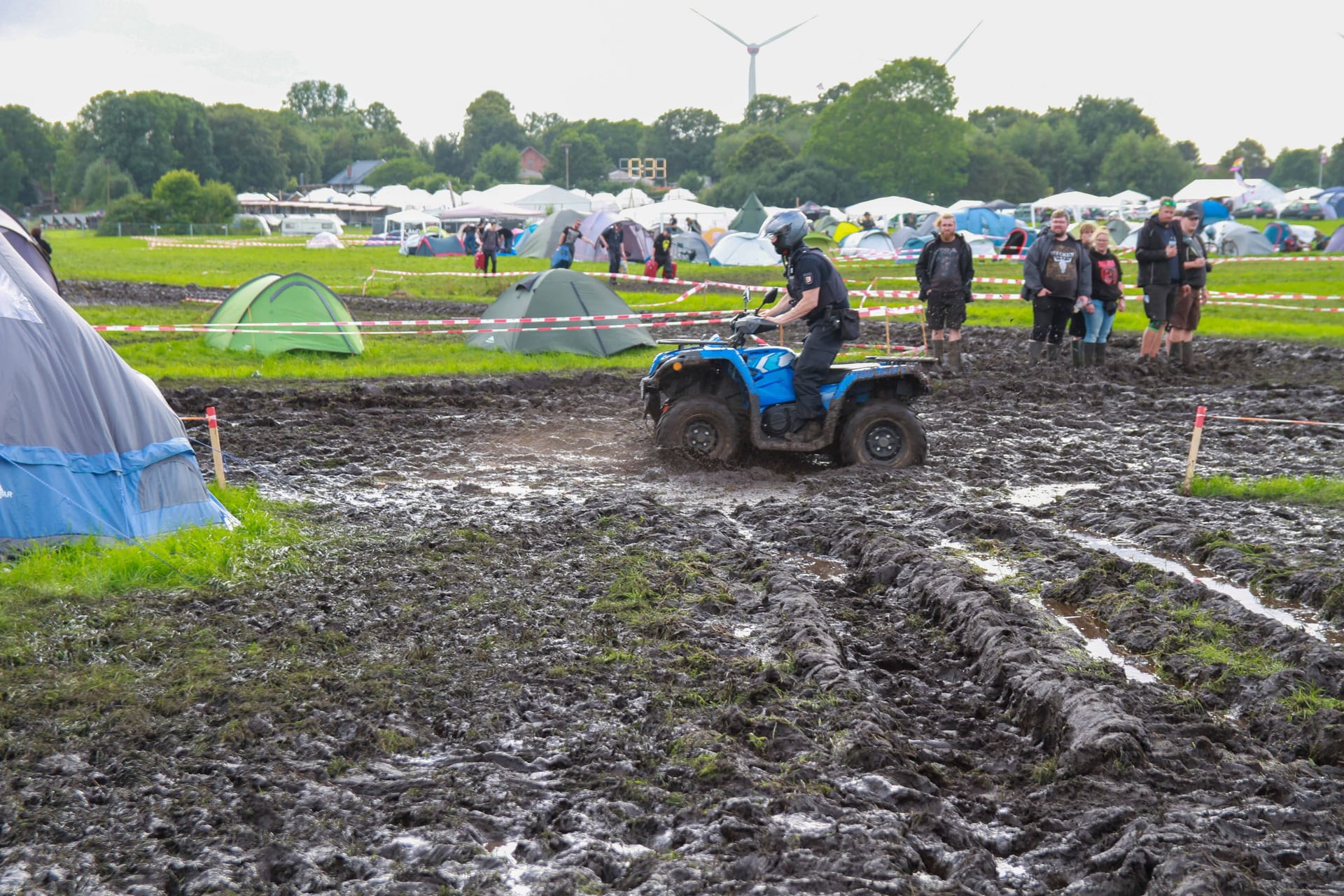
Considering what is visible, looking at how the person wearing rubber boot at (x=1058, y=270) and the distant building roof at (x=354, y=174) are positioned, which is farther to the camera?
the distant building roof at (x=354, y=174)

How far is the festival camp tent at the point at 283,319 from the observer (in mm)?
17244

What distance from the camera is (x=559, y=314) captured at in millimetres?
17828

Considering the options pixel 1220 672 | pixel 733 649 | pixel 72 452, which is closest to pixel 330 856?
pixel 733 649

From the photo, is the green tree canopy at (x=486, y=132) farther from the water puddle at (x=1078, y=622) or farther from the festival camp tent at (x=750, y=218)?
the water puddle at (x=1078, y=622)

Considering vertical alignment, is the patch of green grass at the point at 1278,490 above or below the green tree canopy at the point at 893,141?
below

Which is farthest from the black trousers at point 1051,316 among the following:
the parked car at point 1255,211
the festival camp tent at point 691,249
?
the parked car at point 1255,211

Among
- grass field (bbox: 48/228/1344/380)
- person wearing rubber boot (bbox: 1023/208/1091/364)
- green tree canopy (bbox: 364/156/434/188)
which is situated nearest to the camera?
person wearing rubber boot (bbox: 1023/208/1091/364)

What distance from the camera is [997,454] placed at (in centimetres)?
1077

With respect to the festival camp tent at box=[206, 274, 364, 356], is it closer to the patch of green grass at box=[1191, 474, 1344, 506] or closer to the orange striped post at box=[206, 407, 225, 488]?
the orange striped post at box=[206, 407, 225, 488]

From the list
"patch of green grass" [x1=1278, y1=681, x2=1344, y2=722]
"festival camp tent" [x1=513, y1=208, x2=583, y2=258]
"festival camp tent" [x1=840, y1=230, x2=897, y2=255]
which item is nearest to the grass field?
"festival camp tent" [x1=513, y1=208, x2=583, y2=258]

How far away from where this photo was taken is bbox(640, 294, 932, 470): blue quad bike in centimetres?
1000

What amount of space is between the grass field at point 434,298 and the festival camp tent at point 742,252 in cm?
94

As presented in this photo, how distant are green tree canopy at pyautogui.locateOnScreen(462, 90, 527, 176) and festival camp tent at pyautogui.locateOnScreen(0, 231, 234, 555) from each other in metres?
161

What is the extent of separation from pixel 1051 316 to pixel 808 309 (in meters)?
6.66
